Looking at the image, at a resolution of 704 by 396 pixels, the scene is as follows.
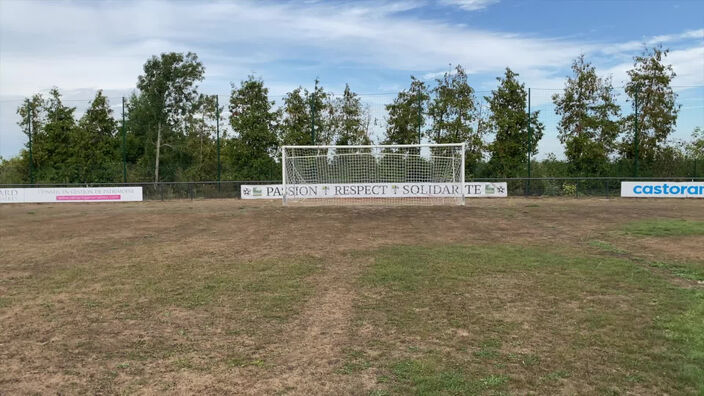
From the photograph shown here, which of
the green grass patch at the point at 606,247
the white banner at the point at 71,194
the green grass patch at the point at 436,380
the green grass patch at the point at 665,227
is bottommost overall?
the green grass patch at the point at 436,380

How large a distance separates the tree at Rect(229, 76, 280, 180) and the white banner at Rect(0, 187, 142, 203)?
5220 mm

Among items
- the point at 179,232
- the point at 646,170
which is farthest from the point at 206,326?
the point at 646,170

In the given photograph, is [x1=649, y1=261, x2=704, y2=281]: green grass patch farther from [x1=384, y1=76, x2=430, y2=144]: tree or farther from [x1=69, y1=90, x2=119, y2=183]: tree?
[x1=69, y1=90, x2=119, y2=183]: tree

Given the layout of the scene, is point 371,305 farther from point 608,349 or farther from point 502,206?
point 502,206

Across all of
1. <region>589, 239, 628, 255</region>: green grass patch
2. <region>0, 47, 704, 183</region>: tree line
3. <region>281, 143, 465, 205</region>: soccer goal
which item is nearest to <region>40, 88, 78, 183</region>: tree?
<region>0, 47, 704, 183</region>: tree line

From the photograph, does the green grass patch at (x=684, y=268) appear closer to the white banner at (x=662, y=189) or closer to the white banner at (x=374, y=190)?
the white banner at (x=374, y=190)

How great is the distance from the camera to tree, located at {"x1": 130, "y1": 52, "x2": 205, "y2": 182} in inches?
1236

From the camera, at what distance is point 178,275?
8039mm

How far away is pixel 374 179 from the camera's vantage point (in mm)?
22078

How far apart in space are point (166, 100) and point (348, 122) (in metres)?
12.7

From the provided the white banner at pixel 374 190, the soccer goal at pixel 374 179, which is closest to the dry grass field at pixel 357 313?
the white banner at pixel 374 190

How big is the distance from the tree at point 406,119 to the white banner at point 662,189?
10089 millimetres

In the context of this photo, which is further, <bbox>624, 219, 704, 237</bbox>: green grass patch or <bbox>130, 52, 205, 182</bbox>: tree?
<bbox>130, 52, 205, 182</bbox>: tree

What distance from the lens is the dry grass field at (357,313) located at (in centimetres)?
421
